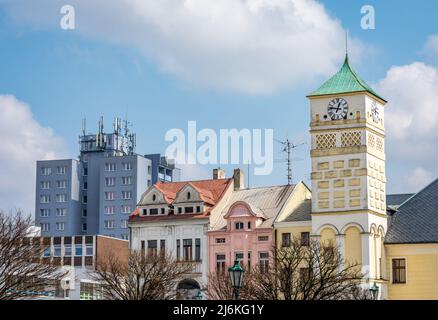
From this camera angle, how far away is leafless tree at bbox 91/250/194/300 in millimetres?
66238

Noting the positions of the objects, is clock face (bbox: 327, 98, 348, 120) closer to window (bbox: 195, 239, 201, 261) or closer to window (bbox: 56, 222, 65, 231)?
window (bbox: 195, 239, 201, 261)

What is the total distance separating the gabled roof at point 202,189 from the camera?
88500 mm

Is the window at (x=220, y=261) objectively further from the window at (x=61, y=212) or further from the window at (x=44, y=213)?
the window at (x=44, y=213)

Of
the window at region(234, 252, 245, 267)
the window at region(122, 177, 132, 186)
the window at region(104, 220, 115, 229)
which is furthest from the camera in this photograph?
the window at region(122, 177, 132, 186)

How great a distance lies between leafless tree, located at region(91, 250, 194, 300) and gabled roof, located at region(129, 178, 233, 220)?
24.1 feet

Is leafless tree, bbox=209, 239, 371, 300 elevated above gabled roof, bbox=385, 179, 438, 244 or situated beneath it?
situated beneath

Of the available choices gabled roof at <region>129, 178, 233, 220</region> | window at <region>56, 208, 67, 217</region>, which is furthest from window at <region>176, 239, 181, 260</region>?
window at <region>56, 208, 67, 217</region>

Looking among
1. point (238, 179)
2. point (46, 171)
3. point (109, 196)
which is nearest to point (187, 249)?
point (238, 179)

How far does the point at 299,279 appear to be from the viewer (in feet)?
190

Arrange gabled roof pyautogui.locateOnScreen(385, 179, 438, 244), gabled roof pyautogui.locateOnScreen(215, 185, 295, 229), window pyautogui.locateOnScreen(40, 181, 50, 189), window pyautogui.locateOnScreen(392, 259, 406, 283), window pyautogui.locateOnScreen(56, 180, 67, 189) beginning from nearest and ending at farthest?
A: gabled roof pyautogui.locateOnScreen(385, 179, 438, 244)
window pyautogui.locateOnScreen(392, 259, 406, 283)
gabled roof pyautogui.locateOnScreen(215, 185, 295, 229)
window pyautogui.locateOnScreen(56, 180, 67, 189)
window pyautogui.locateOnScreen(40, 181, 50, 189)

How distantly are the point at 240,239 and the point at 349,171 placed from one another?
474 inches

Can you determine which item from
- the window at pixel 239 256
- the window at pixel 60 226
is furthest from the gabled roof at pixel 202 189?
the window at pixel 60 226
